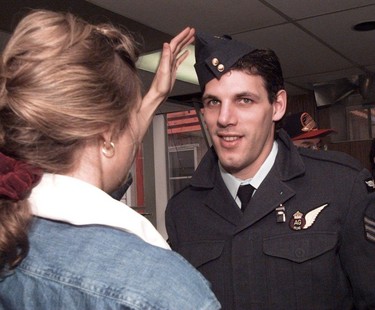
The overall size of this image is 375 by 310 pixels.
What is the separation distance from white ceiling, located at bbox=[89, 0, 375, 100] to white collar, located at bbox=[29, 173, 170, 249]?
6.75 ft

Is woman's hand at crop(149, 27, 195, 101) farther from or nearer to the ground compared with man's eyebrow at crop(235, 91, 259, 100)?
farther from the ground

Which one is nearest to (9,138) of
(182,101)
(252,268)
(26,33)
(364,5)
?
(26,33)

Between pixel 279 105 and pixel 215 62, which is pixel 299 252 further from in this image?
pixel 215 62

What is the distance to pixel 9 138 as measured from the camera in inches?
30.7

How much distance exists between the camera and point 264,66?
59.7 inches

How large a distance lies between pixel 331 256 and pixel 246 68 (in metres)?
0.56

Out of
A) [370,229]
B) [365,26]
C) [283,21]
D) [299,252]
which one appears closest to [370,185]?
[370,229]

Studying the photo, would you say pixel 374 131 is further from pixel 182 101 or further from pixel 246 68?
pixel 246 68

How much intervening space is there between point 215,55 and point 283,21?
175cm

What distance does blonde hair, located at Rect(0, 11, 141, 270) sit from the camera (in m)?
0.75

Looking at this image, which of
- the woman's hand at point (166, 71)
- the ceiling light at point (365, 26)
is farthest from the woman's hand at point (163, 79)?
the ceiling light at point (365, 26)

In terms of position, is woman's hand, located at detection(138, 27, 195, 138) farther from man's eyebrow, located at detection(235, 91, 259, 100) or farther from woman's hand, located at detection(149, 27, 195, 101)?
man's eyebrow, located at detection(235, 91, 259, 100)

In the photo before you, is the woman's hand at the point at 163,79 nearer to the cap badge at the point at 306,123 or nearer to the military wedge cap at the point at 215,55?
the military wedge cap at the point at 215,55

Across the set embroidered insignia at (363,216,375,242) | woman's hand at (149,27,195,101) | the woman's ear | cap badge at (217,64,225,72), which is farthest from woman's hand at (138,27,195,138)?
embroidered insignia at (363,216,375,242)
